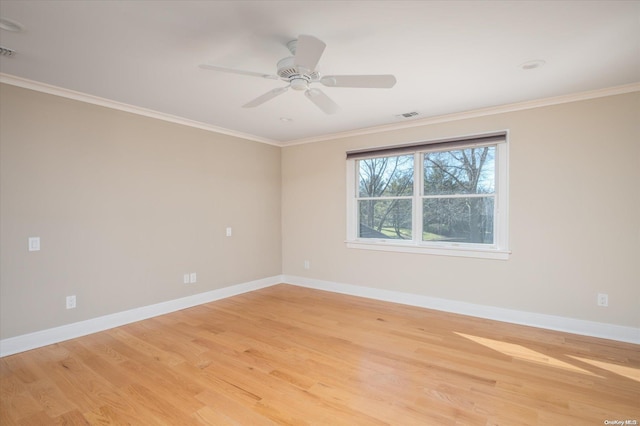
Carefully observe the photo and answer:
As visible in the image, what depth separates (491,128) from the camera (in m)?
3.76

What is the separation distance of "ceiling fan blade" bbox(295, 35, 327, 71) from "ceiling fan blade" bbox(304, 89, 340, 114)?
0.40 meters

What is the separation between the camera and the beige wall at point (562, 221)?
122 inches

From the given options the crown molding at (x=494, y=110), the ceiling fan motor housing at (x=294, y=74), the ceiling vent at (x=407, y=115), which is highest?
the ceiling vent at (x=407, y=115)

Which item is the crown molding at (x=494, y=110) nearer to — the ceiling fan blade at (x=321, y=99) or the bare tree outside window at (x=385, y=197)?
the bare tree outside window at (x=385, y=197)

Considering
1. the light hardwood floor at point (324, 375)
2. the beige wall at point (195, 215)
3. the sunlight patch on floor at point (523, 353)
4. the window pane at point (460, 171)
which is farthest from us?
the window pane at point (460, 171)

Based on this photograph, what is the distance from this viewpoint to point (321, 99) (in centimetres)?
255

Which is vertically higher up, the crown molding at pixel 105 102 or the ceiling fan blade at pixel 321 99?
the crown molding at pixel 105 102

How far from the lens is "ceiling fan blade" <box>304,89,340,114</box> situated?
2.48 meters

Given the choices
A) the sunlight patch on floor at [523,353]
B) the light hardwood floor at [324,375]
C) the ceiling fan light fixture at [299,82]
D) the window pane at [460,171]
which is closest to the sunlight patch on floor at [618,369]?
the light hardwood floor at [324,375]

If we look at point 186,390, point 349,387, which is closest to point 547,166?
point 349,387

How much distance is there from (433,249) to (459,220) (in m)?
0.50

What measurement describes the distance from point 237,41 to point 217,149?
2.56m

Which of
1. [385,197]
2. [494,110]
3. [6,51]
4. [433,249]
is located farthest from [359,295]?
[6,51]

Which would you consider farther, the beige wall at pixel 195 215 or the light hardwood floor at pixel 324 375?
the beige wall at pixel 195 215
